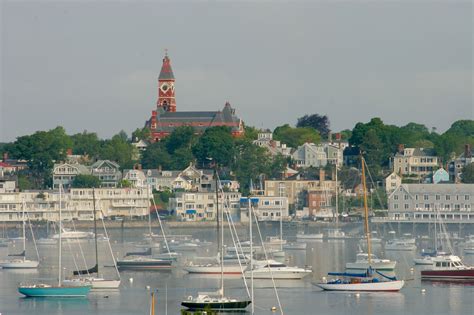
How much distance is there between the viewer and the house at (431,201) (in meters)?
120

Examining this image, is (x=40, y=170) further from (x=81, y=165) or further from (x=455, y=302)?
(x=455, y=302)

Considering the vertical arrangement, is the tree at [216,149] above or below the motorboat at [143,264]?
above

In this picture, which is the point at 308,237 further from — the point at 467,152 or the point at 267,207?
the point at 467,152

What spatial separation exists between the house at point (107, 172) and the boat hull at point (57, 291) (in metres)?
70.9

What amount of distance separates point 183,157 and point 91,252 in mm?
50141

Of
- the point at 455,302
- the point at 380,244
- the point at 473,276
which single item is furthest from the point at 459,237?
the point at 455,302

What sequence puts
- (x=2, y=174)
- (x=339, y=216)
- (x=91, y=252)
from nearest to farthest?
(x=91, y=252), (x=339, y=216), (x=2, y=174)

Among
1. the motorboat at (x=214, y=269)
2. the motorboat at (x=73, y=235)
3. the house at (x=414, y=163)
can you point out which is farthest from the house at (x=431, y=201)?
the motorboat at (x=214, y=269)

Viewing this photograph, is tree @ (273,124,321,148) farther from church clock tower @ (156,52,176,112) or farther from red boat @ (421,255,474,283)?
red boat @ (421,255,474,283)

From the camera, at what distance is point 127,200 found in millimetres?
126625

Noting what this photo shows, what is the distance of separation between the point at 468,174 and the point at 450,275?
59.6 metres

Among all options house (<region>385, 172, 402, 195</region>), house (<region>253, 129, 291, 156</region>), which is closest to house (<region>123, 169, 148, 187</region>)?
house (<region>253, 129, 291, 156</region>)

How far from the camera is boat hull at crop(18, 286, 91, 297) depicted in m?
61.3

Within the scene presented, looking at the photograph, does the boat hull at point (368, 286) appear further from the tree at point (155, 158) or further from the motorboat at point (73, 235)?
the tree at point (155, 158)
